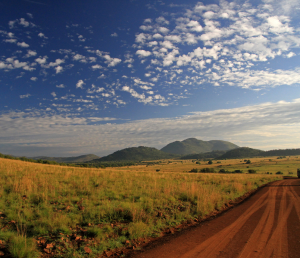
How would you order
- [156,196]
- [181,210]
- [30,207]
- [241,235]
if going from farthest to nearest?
[156,196]
[181,210]
[30,207]
[241,235]

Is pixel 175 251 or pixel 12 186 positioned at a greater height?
pixel 12 186

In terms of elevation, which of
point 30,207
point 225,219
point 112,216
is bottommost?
point 225,219

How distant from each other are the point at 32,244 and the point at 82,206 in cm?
331

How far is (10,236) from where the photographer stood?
16.7ft

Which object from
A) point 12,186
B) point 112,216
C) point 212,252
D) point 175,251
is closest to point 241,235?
point 212,252

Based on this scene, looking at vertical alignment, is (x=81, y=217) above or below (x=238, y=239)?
above

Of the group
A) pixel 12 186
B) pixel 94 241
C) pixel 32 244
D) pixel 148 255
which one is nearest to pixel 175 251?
pixel 148 255

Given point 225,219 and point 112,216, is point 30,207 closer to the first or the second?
point 112,216

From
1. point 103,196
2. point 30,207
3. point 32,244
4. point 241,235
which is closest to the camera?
point 32,244

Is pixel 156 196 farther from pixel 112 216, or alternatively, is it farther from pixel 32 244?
pixel 32 244

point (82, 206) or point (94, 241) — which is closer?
point (94, 241)

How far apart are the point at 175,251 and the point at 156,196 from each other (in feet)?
17.7

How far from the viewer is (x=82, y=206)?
7.99 meters

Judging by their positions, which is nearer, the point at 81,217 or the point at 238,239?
the point at 238,239
